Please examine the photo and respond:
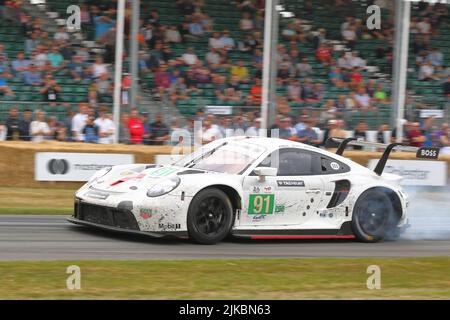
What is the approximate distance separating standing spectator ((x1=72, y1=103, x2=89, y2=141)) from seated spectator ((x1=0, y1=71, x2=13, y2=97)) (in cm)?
193

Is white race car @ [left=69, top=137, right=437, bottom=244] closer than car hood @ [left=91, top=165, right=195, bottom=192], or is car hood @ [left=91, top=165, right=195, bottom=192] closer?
white race car @ [left=69, top=137, right=437, bottom=244]

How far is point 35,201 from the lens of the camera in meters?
14.8

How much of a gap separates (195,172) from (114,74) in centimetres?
1048

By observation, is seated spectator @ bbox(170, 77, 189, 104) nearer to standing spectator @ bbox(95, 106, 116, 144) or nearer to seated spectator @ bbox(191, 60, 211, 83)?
seated spectator @ bbox(191, 60, 211, 83)

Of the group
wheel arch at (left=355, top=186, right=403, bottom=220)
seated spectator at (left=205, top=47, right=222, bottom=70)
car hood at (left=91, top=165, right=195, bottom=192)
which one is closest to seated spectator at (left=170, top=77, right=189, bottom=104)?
seated spectator at (left=205, top=47, right=222, bottom=70)

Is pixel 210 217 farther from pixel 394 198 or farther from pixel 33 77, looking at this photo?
pixel 33 77

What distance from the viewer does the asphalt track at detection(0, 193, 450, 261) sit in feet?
31.0

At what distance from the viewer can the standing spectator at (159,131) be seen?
720 inches

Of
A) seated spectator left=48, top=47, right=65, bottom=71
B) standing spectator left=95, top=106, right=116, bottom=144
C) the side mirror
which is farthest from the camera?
seated spectator left=48, top=47, right=65, bottom=71

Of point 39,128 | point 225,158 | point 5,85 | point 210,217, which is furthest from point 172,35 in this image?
point 210,217

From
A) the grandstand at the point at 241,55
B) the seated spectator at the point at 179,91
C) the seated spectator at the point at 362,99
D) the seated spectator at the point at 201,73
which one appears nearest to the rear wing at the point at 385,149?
the grandstand at the point at 241,55

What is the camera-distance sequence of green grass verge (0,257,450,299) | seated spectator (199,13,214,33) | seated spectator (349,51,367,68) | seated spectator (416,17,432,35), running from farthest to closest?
seated spectator (416,17,432,35) → seated spectator (349,51,367,68) → seated spectator (199,13,214,33) → green grass verge (0,257,450,299)

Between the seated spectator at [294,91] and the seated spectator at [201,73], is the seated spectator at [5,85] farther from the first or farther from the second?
the seated spectator at [294,91]

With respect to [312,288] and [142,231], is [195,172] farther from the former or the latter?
[312,288]
